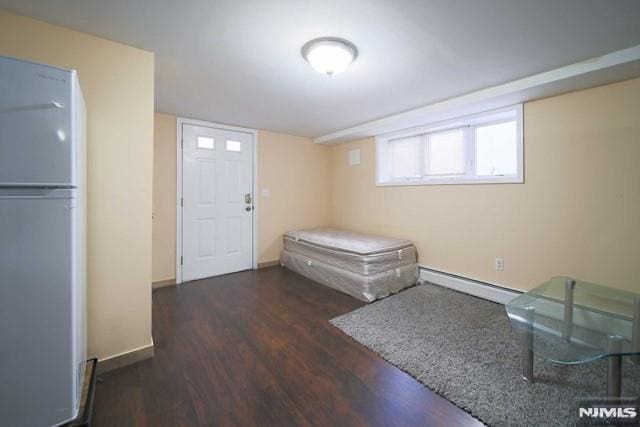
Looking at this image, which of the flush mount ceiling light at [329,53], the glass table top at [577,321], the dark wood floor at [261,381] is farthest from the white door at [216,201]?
the glass table top at [577,321]

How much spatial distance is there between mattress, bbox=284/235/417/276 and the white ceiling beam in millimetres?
1619

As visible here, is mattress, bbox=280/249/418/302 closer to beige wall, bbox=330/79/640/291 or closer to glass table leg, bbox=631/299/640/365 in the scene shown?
beige wall, bbox=330/79/640/291

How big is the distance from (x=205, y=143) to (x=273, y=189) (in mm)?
1192

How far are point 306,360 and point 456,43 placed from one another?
7.79 ft

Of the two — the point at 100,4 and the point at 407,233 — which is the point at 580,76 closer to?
the point at 407,233

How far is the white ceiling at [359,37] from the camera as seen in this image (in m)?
1.41

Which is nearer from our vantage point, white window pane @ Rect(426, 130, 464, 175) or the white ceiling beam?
the white ceiling beam

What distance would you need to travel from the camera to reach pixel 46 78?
3.52 feet

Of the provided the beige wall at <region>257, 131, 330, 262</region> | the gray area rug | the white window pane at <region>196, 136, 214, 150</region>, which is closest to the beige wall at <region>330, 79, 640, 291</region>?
the gray area rug

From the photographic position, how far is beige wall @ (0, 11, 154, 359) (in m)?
1.60

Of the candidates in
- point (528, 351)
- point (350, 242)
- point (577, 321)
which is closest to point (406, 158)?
point (350, 242)

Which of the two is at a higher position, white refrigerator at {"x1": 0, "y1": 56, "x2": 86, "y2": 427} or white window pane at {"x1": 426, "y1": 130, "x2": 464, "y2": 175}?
white window pane at {"x1": 426, "y1": 130, "x2": 464, "y2": 175}

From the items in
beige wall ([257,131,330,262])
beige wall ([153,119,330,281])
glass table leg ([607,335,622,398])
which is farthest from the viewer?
beige wall ([257,131,330,262])

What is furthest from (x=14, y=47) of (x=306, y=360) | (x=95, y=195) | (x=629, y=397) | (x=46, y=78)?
(x=629, y=397)
